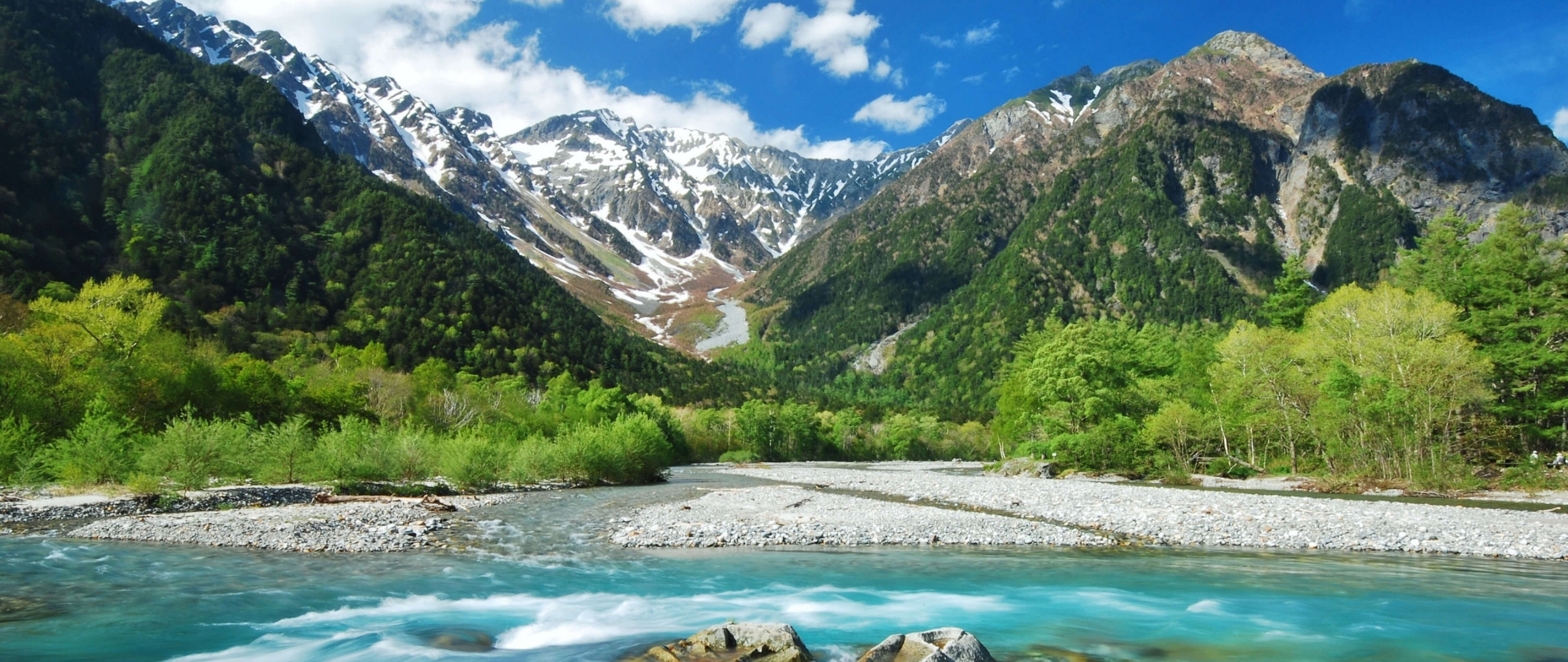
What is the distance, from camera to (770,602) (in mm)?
15688

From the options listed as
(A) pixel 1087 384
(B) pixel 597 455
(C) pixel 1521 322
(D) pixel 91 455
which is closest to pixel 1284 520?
(C) pixel 1521 322

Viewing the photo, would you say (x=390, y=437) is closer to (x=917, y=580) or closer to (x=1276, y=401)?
(x=917, y=580)

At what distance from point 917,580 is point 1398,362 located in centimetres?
3645

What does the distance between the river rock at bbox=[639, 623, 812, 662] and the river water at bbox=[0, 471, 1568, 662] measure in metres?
1.42

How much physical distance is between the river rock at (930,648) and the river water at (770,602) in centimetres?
217

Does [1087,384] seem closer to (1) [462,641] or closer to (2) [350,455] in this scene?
(2) [350,455]

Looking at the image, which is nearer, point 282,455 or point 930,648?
point 930,648

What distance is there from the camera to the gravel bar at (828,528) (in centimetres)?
2367

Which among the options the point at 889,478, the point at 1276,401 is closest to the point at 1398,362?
the point at 1276,401

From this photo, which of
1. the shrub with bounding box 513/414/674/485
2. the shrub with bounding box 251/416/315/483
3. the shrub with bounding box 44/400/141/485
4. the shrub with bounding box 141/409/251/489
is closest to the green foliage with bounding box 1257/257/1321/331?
the shrub with bounding box 513/414/674/485

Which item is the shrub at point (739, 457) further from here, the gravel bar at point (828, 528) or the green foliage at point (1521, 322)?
the green foliage at point (1521, 322)

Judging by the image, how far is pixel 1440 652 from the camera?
39.9 feet

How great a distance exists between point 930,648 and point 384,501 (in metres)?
29.4

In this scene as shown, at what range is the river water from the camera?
1235 centimetres
